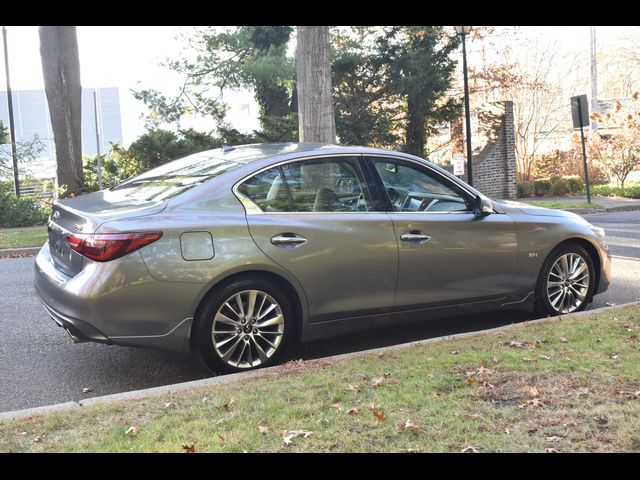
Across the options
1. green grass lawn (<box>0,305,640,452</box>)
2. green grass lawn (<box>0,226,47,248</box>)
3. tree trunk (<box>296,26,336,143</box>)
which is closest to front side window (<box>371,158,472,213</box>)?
green grass lawn (<box>0,305,640,452</box>)

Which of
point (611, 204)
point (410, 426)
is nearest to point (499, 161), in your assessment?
point (611, 204)

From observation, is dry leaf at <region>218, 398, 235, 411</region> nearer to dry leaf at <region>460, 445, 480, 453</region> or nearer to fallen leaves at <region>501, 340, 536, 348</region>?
dry leaf at <region>460, 445, 480, 453</region>

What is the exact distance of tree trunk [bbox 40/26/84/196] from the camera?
18.3 meters

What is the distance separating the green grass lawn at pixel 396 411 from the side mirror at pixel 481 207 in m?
1.35

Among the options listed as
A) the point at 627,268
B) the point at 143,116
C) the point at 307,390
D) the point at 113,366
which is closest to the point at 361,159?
the point at 307,390

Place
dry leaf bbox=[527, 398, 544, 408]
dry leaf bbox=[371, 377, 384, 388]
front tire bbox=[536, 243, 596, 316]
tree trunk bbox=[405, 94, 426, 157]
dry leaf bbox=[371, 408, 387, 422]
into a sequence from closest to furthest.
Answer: dry leaf bbox=[371, 408, 387, 422], dry leaf bbox=[527, 398, 544, 408], dry leaf bbox=[371, 377, 384, 388], front tire bbox=[536, 243, 596, 316], tree trunk bbox=[405, 94, 426, 157]

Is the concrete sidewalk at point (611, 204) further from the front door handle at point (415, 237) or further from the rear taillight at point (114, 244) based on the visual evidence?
the rear taillight at point (114, 244)

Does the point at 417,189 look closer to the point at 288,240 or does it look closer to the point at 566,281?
the point at 288,240

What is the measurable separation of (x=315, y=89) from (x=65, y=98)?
35.6ft

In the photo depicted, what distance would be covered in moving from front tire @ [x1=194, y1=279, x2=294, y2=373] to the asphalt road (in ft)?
1.24

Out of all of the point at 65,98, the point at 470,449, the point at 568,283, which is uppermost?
the point at 65,98

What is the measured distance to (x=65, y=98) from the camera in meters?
18.8
